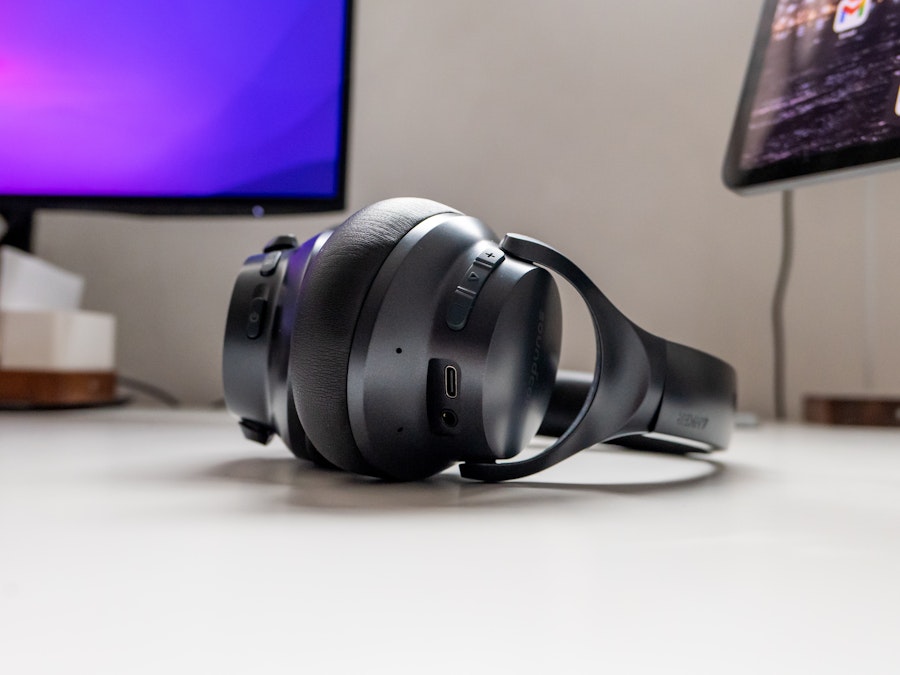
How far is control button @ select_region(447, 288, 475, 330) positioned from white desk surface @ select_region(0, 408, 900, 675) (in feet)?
0.27

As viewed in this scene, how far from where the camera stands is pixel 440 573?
0.24 meters

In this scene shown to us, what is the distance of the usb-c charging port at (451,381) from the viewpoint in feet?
1.22

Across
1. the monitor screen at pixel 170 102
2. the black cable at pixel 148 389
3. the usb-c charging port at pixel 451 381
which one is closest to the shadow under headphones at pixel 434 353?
the usb-c charging port at pixel 451 381

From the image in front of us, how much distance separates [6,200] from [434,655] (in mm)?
992

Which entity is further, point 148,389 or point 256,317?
point 148,389

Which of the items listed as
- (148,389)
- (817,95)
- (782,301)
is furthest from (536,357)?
(148,389)

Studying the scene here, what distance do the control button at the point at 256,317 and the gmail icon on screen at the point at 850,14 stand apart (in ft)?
1.83

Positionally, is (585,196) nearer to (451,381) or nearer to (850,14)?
(850,14)

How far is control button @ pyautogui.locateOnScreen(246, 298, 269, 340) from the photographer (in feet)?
1.47

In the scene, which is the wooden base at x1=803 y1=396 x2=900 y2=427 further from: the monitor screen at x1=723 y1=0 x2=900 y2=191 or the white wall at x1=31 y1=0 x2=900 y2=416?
the monitor screen at x1=723 y1=0 x2=900 y2=191

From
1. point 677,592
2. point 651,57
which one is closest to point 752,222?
point 651,57

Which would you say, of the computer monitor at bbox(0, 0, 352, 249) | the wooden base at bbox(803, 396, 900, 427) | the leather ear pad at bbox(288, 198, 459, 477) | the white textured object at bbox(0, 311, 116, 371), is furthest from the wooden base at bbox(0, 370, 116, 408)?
the wooden base at bbox(803, 396, 900, 427)

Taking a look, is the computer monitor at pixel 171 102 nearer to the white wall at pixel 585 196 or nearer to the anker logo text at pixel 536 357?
the white wall at pixel 585 196

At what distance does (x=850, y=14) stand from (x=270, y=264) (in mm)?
555
